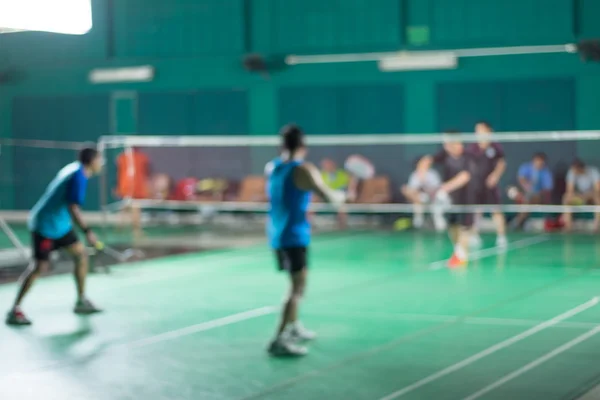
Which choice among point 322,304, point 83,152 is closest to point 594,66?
point 322,304

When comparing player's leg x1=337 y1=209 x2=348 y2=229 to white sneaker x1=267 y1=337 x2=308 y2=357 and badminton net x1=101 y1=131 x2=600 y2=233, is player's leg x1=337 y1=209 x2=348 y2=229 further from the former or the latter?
white sneaker x1=267 y1=337 x2=308 y2=357

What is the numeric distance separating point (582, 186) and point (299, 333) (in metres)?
10.9

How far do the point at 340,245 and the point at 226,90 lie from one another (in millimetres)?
9736

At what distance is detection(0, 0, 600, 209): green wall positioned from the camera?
87.2 ft

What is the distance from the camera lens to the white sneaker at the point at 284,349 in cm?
1054

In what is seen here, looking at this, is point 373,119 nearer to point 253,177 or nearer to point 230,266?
point 253,177

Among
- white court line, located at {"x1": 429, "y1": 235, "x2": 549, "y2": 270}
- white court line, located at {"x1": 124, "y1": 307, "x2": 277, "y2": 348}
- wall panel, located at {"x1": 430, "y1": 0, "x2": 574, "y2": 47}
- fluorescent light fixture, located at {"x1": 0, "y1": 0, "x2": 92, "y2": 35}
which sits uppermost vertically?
wall panel, located at {"x1": 430, "y1": 0, "x2": 574, "y2": 47}

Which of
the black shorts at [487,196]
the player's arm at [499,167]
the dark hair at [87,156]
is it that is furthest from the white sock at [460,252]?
the dark hair at [87,156]

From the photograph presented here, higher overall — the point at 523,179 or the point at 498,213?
the point at 523,179

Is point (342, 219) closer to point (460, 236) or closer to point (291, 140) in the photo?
point (460, 236)

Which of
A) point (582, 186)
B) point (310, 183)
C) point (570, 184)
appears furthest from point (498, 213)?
point (310, 183)

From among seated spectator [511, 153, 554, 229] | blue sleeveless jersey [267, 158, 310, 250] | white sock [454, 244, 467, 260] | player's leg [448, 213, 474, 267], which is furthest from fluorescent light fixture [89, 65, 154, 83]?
blue sleeveless jersey [267, 158, 310, 250]

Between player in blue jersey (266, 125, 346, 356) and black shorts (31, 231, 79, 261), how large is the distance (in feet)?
10.7

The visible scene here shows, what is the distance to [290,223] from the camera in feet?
34.9
